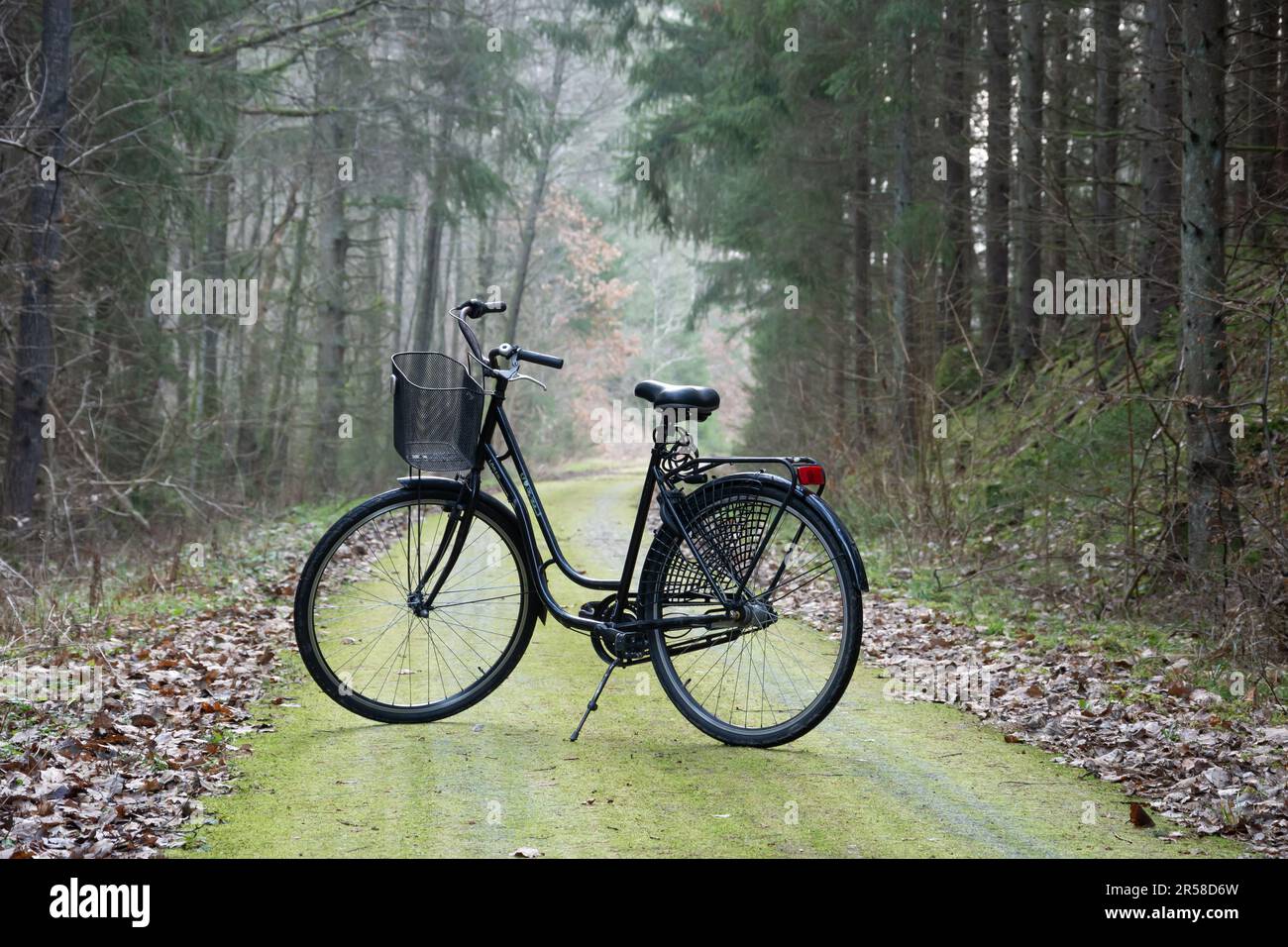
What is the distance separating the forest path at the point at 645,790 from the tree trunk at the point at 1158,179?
5.14 m

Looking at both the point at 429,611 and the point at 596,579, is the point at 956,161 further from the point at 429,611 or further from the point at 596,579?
the point at 429,611

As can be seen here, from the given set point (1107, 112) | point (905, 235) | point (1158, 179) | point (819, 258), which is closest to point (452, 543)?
point (1158, 179)

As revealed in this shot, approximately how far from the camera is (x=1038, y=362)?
14.5 m

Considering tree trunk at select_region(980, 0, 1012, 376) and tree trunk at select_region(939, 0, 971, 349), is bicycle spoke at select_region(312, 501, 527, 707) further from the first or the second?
tree trunk at select_region(939, 0, 971, 349)

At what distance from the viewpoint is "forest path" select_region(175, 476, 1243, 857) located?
11.8 feet

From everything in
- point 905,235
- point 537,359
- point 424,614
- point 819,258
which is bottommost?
point 424,614

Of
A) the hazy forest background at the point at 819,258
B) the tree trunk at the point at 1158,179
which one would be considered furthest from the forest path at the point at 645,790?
the tree trunk at the point at 1158,179

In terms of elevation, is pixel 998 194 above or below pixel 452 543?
above

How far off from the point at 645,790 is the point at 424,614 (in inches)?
57.2

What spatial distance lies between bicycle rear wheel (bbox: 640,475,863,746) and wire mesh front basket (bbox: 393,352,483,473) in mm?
919

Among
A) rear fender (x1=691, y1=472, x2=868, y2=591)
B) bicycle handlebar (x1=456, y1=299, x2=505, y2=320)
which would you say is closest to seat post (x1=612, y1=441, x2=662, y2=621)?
rear fender (x1=691, y1=472, x2=868, y2=591)

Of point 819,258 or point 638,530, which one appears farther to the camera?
point 819,258

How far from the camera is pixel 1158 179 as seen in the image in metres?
10.7

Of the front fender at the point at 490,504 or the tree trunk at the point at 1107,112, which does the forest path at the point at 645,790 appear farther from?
the tree trunk at the point at 1107,112
